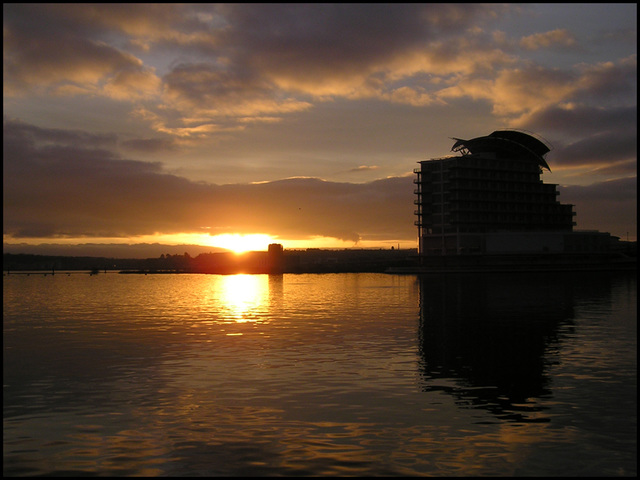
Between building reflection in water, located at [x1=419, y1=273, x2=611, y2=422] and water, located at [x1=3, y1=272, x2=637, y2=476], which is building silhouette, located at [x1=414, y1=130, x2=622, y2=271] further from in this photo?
water, located at [x1=3, y1=272, x2=637, y2=476]

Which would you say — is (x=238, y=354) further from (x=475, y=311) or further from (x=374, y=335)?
(x=475, y=311)

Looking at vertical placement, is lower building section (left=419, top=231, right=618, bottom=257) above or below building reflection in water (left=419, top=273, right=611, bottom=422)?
above

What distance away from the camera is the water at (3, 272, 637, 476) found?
16078 mm

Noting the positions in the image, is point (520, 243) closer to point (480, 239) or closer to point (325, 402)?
point (480, 239)

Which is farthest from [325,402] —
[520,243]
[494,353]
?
[520,243]

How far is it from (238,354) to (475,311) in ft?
109

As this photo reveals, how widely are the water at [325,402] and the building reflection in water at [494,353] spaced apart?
5.4 inches

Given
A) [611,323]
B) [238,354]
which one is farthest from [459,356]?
[611,323]

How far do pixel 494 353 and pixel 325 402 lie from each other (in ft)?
Result: 48.9

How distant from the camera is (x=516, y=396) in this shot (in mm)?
23125

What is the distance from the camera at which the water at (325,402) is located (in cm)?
1608

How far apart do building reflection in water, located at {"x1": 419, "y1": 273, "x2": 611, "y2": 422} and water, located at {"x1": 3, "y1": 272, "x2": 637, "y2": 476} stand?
137 mm

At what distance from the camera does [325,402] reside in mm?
22375

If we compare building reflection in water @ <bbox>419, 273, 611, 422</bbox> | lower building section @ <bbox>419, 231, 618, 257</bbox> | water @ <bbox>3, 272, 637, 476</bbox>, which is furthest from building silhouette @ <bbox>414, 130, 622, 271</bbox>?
water @ <bbox>3, 272, 637, 476</bbox>
